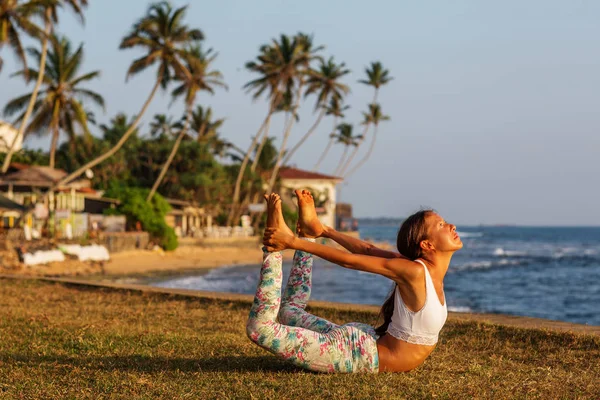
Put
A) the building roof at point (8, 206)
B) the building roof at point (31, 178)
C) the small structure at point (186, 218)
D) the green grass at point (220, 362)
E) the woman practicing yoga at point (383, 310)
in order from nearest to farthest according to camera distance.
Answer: the woman practicing yoga at point (383, 310) < the green grass at point (220, 362) < the building roof at point (8, 206) < the building roof at point (31, 178) < the small structure at point (186, 218)

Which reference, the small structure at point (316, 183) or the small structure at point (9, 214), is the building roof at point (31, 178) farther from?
the small structure at point (316, 183)

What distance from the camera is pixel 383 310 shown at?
448 cm

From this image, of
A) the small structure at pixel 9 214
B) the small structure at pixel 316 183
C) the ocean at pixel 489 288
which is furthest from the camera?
the small structure at pixel 316 183

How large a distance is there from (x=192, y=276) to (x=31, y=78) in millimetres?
12468

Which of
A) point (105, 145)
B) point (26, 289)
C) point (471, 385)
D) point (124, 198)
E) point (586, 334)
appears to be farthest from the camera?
point (105, 145)

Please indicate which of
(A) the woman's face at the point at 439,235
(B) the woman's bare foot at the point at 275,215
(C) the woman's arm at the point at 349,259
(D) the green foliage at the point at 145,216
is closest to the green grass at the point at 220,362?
(C) the woman's arm at the point at 349,259

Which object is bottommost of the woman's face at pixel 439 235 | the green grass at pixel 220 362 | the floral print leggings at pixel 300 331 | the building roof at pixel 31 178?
the green grass at pixel 220 362

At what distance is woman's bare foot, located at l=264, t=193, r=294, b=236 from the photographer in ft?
13.0

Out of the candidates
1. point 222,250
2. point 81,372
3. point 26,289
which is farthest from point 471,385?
point 222,250

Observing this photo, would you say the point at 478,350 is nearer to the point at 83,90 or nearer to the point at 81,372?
the point at 81,372

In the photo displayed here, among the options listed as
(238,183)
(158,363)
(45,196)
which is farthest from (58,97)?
(158,363)

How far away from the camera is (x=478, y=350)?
6047mm

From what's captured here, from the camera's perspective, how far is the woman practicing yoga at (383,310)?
4020mm

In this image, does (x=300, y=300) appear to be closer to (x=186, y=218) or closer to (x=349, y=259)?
(x=349, y=259)
